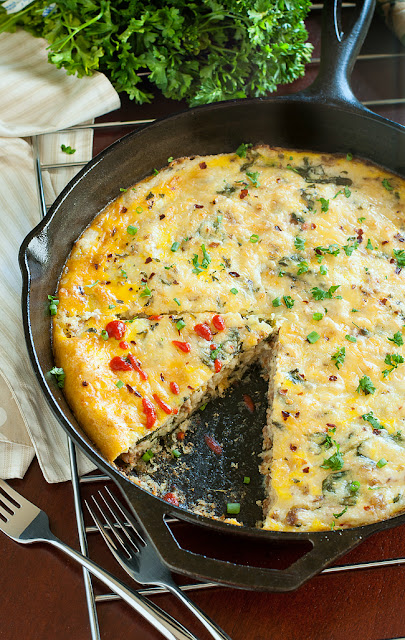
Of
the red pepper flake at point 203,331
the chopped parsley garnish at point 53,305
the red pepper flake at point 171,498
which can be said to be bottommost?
the red pepper flake at point 171,498

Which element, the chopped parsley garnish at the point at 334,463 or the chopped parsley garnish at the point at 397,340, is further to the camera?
the chopped parsley garnish at the point at 397,340

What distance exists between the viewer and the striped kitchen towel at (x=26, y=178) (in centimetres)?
352

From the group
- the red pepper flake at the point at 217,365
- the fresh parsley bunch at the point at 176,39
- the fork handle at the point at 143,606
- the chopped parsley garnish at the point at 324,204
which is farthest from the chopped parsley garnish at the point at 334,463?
the fresh parsley bunch at the point at 176,39

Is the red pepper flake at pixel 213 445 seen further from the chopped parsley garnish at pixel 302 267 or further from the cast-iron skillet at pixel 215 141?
the chopped parsley garnish at pixel 302 267

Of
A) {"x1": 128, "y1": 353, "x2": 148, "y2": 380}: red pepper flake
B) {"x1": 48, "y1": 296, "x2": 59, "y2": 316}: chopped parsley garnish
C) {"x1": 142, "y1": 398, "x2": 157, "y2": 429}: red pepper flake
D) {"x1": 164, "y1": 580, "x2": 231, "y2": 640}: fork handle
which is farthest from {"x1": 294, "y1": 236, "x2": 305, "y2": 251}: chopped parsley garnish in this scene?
{"x1": 164, "y1": 580, "x2": 231, "y2": 640}: fork handle

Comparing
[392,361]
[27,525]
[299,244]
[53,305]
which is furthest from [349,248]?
[27,525]

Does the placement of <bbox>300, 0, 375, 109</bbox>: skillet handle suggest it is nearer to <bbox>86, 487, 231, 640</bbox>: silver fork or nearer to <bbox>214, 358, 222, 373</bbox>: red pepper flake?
<bbox>214, 358, 222, 373</bbox>: red pepper flake

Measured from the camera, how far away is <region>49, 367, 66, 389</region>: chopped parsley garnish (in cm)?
345

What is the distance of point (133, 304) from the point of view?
3.73 m

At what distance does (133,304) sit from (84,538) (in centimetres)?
135

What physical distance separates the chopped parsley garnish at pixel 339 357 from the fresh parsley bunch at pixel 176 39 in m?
2.03

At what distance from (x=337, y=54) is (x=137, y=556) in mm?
3329

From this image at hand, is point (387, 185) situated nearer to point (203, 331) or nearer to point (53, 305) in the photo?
point (203, 331)

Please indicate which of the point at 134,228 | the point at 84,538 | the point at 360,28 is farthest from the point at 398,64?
the point at 84,538
